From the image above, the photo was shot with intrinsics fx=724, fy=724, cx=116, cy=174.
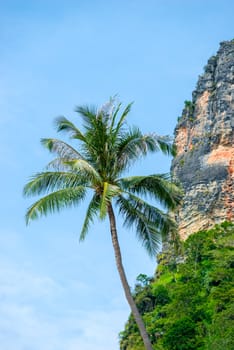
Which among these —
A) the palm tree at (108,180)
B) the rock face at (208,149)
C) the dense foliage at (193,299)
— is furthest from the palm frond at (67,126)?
the rock face at (208,149)

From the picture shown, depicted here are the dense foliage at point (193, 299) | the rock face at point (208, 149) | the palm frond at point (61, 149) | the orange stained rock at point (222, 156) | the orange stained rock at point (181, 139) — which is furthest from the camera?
the orange stained rock at point (181, 139)

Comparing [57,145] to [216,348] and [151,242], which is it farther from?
[216,348]

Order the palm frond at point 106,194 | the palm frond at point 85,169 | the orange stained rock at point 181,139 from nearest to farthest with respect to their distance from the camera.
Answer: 1. the palm frond at point 106,194
2. the palm frond at point 85,169
3. the orange stained rock at point 181,139

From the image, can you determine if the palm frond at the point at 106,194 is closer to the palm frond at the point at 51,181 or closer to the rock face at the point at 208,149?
the palm frond at the point at 51,181

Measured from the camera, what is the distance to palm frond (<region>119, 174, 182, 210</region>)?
59.8 ft

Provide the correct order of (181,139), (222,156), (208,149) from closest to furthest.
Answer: (222,156), (208,149), (181,139)

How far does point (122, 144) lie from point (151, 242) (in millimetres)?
2634

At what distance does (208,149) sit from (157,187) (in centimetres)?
6530

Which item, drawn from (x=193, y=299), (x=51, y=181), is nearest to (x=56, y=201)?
(x=51, y=181)

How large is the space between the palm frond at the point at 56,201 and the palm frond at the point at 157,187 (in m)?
1.19

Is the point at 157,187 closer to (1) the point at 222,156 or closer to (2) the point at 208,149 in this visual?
(1) the point at 222,156

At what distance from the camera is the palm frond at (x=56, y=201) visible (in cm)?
1784

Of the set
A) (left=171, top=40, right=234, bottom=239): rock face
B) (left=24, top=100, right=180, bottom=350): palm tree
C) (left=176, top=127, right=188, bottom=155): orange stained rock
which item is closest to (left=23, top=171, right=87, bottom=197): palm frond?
(left=24, top=100, right=180, bottom=350): palm tree

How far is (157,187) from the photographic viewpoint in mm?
18531
